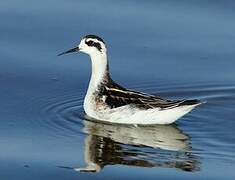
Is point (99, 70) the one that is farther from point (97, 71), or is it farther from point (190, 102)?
point (190, 102)

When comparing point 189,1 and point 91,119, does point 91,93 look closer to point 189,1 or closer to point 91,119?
point 91,119

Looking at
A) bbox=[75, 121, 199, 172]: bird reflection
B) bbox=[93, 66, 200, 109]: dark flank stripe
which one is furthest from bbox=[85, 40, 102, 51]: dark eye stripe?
bbox=[75, 121, 199, 172]: bird reflection

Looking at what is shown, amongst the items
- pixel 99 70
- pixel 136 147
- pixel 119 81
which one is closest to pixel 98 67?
pixel 99 70

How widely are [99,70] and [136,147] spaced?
2.24m

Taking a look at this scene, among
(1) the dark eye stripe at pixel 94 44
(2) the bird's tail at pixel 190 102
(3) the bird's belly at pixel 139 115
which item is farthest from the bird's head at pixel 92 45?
(2) the bird's tail at pixel 190 102

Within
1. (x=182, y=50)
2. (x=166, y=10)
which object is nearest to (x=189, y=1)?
(x=166, y=10)

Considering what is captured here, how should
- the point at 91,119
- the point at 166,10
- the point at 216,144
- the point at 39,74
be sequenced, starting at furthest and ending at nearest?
the point at 166,10 < the point at 39,74 < the point at 91,119 < the point at 216,144

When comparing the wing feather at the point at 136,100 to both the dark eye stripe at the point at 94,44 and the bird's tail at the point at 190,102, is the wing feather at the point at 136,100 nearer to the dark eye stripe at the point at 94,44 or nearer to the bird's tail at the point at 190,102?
the bird's tail at the point at 190,102

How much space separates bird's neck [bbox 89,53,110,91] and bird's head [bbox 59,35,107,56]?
6cm

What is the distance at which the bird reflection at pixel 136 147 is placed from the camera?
12.3 meters

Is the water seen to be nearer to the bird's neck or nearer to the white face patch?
the bird's neck

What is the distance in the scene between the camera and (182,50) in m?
16.4

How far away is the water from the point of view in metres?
12.3

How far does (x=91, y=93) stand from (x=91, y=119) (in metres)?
0.46
